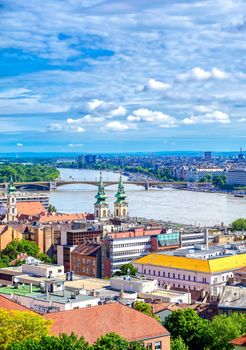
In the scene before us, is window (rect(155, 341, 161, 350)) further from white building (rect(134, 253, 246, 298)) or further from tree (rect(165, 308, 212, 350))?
white building (rect(134, 253, 246, 298))

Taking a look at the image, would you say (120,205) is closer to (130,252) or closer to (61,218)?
(61,218)

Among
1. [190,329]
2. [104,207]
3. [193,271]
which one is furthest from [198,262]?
[104,207]

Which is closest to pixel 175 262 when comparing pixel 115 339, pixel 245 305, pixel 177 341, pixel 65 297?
pixel 245 305

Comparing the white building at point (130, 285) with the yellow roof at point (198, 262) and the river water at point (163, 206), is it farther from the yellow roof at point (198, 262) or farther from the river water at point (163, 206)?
the river water at point (163, 206)

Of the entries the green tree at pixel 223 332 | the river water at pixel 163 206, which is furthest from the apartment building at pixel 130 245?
the river water at pixel 163 206

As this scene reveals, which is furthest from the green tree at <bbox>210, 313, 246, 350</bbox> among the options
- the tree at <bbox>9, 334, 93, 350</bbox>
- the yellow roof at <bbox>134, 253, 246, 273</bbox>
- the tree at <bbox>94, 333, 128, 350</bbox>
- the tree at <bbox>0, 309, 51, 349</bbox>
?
the yellow roof at <bbox>134, 253, 246, 273</bbox>
